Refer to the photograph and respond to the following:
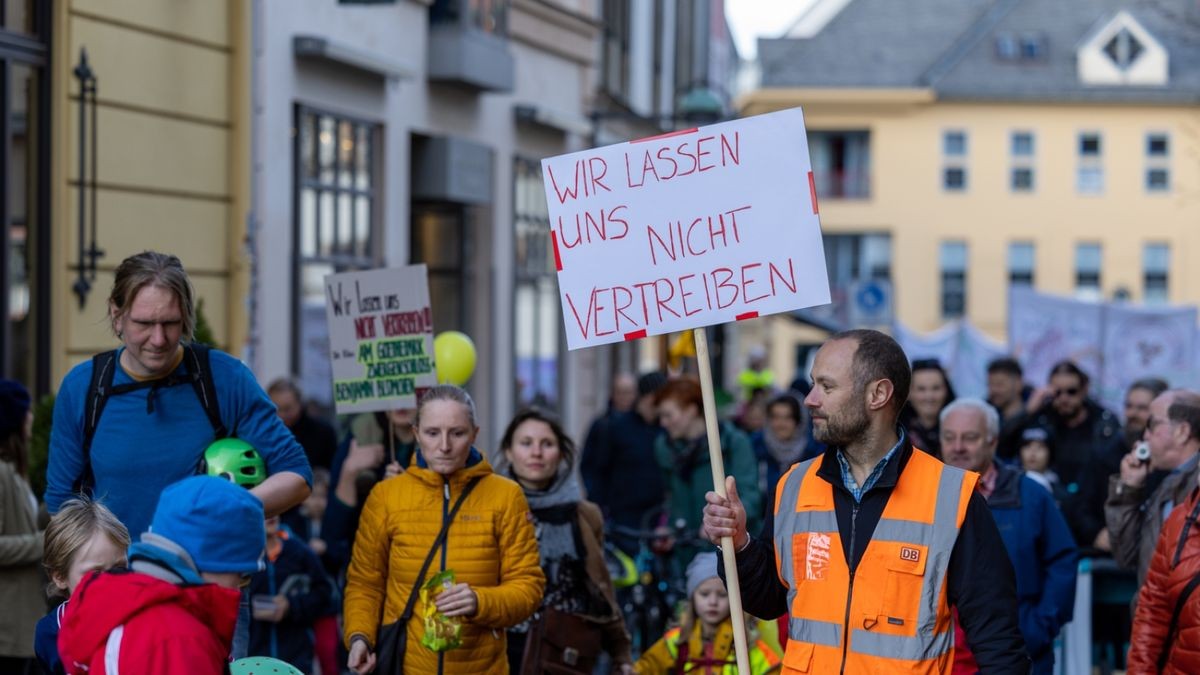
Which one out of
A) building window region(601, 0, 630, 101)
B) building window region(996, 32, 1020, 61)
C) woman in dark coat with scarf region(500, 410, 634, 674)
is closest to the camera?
woman in dark coat with scarf region(500, 410, 634, 674)

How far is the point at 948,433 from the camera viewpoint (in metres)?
7.35

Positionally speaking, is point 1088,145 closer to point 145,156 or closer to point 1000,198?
point 1000,198

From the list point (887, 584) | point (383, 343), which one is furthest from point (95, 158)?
point (887, 584)

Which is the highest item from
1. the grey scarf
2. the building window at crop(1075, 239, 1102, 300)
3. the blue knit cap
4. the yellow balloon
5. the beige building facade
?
the building window at crop(1075, 239, 1102, 300)

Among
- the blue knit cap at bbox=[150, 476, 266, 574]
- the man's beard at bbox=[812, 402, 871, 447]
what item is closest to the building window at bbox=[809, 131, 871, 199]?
the man's beard at bbox=[812, 402, 871, 447]

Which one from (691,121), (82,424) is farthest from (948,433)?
(691,121)

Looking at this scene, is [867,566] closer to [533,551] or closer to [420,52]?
[533,551]

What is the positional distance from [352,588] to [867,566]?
7.77 ft

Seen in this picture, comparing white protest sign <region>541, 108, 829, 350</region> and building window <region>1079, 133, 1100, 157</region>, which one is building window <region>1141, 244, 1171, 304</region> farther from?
white protest sign <region>541, 108, 829, 350</region>

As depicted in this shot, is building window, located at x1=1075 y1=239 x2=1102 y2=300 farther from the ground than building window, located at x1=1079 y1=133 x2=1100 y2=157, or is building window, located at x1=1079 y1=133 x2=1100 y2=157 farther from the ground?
building window, located at x1=1079 y1=133 x2=1100 y2=157

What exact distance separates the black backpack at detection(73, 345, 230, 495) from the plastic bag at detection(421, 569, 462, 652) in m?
0.99

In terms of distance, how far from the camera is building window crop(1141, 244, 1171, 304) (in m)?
59.0

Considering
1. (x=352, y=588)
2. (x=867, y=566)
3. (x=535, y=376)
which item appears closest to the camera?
(x=867, y=566)

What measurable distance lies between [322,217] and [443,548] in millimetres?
8529
